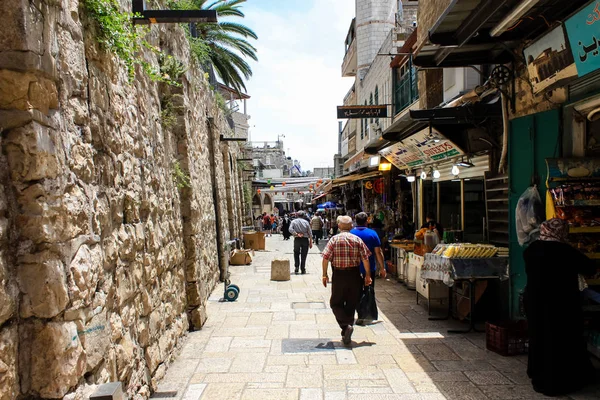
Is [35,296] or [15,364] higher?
[35,296]

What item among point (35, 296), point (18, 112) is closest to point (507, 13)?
point (18, 112)

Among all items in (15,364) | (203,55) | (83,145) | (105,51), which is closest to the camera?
(15,364)

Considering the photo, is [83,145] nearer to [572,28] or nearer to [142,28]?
[142,28]

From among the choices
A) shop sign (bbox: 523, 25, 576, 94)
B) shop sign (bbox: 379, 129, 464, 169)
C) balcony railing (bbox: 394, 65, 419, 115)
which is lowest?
shop sign (bbox: 379, 129, 464, 169)

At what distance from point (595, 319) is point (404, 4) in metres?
16.0

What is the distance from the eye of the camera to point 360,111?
43.9 feet

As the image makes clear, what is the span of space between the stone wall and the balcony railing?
33.2 ft

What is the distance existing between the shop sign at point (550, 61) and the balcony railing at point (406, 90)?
8.48 meters

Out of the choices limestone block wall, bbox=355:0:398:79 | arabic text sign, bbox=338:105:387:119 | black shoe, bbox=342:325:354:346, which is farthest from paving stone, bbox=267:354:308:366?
limestone block wall, bbox=355:0:398:79

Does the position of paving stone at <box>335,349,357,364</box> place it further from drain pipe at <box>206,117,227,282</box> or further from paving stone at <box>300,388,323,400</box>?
drain pipe at <box>206,117,227,282</box>

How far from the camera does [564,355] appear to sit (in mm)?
4398

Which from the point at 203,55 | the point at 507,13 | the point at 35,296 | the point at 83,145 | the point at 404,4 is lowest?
the point at 35,296

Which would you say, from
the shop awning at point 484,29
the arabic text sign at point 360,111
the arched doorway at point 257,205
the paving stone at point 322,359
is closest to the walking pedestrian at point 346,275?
the paving stone at point 322,359

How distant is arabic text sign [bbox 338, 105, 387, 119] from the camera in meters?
13.1
